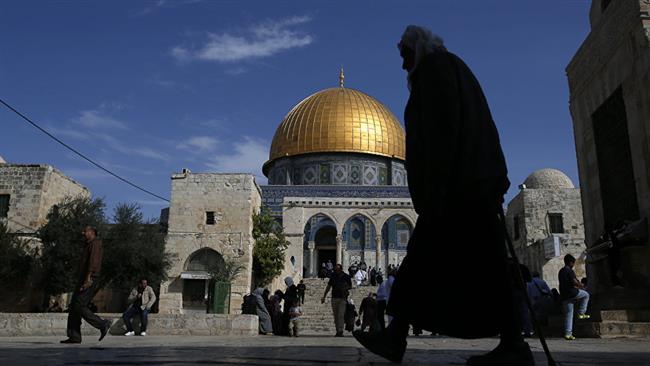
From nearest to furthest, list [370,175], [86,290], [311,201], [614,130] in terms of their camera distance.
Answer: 1. [86,290]
2. [614,130]
3. [311,201]
4. [370,175]

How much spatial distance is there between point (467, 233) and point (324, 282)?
64.6 ft

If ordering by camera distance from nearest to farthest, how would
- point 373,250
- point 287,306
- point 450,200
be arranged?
point 450,200 → point 287,306 → point 373,250

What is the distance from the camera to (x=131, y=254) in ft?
58.1

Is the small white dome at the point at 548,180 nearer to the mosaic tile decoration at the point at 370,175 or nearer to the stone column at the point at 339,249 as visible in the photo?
the mosaic tile decoration at the point at 370,175

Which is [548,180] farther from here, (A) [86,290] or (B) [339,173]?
(A) [86,290]

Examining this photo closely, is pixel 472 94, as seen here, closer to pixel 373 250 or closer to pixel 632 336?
pixel 632 336

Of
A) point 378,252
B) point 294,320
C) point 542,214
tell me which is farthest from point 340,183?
point 294,320

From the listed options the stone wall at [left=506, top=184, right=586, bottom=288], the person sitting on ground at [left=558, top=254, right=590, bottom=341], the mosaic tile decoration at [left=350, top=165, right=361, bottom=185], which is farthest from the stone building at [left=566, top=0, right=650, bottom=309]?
the mosaic tile decoration at [left=350, top=165, right=361, bottom=185]

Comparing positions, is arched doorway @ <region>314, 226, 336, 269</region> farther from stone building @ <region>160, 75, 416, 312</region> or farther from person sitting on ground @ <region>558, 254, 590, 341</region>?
→ person sitting on ground @ <region>558, 254, 590, 341</region>

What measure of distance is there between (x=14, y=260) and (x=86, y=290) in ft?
44.2

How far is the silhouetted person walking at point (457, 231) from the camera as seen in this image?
2.35 meters

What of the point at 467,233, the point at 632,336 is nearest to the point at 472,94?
the point at 467,233

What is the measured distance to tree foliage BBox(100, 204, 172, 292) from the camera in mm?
17625

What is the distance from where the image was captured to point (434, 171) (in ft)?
7.77
